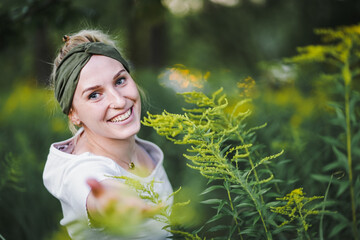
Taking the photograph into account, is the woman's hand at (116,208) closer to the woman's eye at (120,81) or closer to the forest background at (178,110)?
the forest background at (178,110)

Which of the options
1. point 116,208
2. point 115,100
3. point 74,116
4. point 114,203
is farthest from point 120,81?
point 114,203

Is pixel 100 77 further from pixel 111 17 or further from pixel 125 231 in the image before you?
pixel 111 17

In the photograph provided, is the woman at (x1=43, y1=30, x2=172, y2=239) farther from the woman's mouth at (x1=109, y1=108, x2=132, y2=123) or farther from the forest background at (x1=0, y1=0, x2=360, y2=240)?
the forest background at (x1=0, y1=0, x2=360, y2=240)

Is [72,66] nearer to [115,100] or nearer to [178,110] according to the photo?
[115,100]

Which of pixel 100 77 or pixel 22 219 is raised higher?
pixel 100 77

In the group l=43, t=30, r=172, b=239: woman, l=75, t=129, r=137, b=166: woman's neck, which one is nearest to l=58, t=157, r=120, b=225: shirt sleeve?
l=43, t=30, r=172, b=239: woman

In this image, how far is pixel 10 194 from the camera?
99.6 inches

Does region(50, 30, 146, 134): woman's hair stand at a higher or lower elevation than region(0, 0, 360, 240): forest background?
higher

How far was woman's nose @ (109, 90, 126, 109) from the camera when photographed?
4.75 ft

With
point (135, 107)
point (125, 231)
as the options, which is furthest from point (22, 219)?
point (125, 231)

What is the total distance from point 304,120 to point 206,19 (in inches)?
215

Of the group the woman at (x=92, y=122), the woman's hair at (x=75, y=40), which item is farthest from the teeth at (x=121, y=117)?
the woman's hair at (x=75, y=40)

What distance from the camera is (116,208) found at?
819 millimetres

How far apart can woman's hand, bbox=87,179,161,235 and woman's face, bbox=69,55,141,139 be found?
0.92 ft
